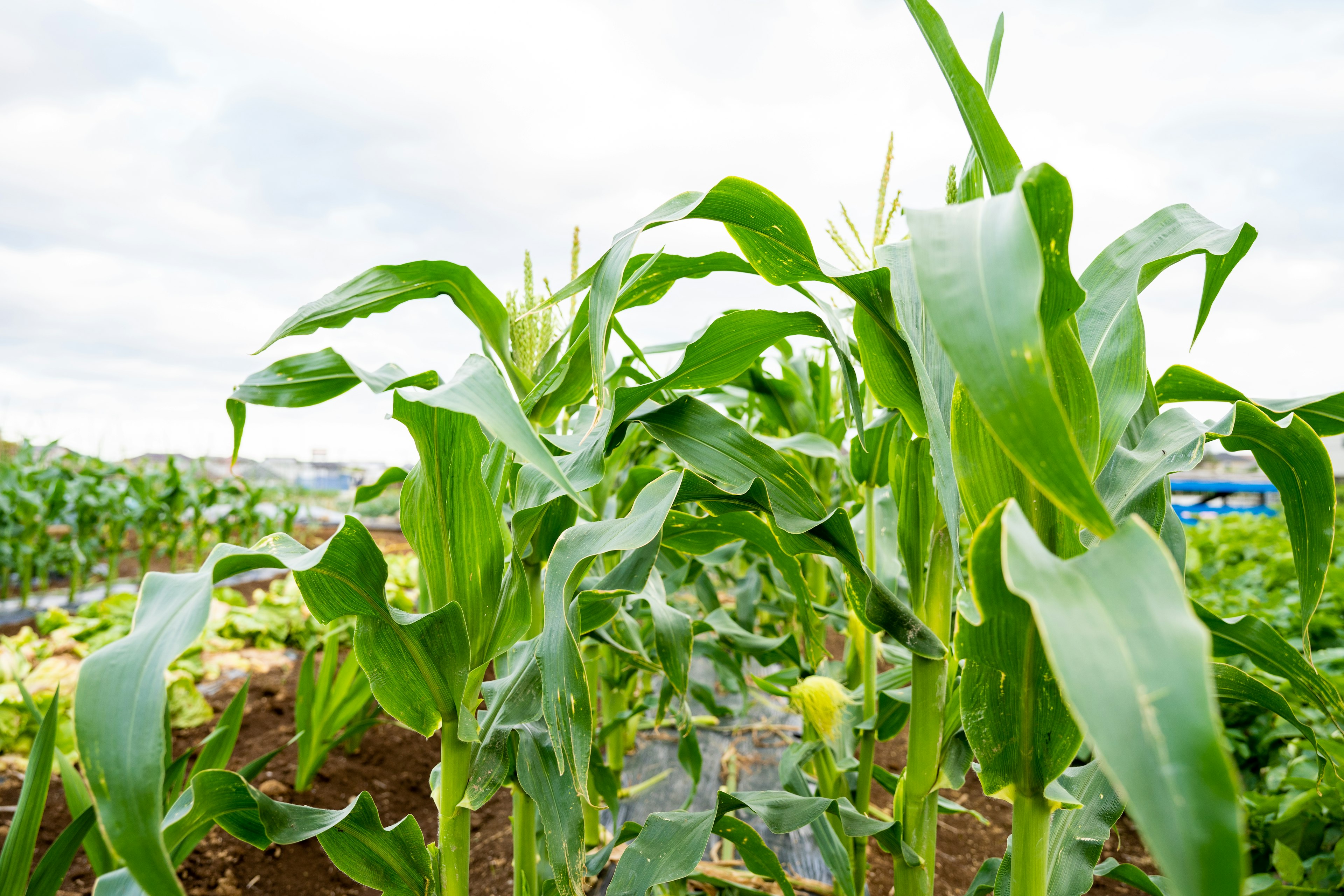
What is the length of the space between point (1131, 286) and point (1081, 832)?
59cm

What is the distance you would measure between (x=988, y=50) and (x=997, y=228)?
0.44m

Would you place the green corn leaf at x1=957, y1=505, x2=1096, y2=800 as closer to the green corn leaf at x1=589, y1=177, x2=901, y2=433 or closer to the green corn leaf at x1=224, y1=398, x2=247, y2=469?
the green corn leaf at x1=589, y1=177, x2=901, y2=433

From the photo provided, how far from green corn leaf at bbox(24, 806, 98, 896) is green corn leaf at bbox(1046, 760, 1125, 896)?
105 cm

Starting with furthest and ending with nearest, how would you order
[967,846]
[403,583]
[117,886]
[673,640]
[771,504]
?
[403,583] < [967,846] < [673,640] < [771,504] < [117,886]

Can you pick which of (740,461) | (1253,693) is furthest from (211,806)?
(1253,693)

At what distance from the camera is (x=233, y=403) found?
82 centimetres

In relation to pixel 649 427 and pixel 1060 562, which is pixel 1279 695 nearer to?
pixel 1060 562

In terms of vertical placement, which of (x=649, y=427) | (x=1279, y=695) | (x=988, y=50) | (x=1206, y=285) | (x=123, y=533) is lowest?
(x=123, y=533)

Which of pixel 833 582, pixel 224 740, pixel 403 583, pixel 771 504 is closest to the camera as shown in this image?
pixel 771 504

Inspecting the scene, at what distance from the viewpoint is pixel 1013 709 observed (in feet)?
1.90

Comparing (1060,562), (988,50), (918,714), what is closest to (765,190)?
(988,50)

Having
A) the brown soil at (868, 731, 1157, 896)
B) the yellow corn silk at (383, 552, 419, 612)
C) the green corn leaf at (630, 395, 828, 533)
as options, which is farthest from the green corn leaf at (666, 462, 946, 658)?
the yellow corn silk at (383, 552, 419, 612)

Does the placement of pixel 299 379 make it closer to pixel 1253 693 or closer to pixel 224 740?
pixel 224 740

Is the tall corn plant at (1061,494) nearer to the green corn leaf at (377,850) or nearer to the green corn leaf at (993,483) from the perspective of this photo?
the green corn leaf at (993,483)
